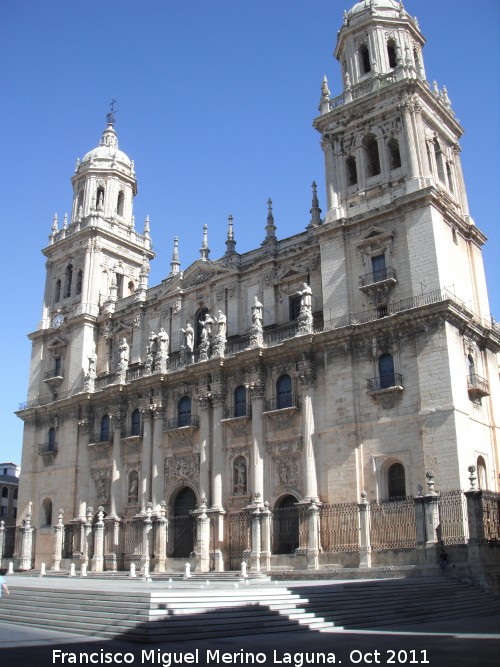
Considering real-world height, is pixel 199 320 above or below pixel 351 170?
below

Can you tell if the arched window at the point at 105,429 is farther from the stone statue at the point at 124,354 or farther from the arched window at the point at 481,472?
the arched window at the point at 481,472

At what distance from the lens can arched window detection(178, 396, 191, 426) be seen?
36.6m

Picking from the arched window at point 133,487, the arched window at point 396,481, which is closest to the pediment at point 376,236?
the arched window at point 396,481

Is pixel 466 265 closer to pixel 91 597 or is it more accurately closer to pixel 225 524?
pixel 225 524

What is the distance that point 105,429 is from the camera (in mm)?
40750

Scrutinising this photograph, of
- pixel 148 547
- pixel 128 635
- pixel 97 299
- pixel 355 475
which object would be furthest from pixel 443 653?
pixel 97 299

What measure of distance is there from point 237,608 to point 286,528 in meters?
14.9

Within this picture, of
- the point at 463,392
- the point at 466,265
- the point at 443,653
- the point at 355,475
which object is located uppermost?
the point at 466,265

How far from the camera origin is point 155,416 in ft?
123

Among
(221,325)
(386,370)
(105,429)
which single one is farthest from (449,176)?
(105,429)

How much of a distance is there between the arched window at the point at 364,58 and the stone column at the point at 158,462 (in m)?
21.0

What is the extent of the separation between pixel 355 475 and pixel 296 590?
10573mm

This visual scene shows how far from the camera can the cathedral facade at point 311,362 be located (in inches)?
1134

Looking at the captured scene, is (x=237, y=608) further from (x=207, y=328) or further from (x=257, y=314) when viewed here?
(x=207, y=328)
